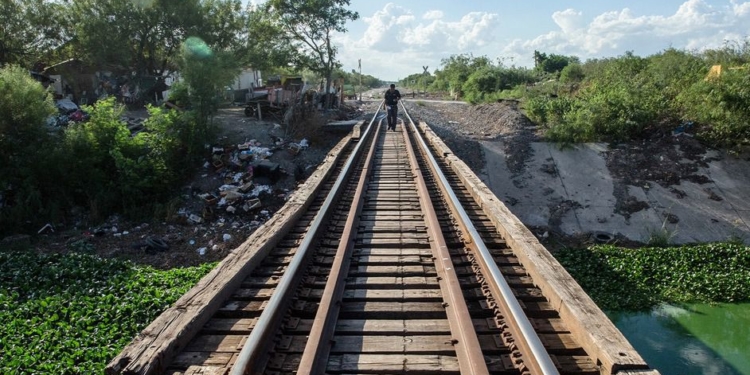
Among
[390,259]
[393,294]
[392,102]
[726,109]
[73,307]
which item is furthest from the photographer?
[392,102]

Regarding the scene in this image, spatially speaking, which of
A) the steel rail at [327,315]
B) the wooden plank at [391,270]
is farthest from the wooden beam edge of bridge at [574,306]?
the steel rail at [327,315]

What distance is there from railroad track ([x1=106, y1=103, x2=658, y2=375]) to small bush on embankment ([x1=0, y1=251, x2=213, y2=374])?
1.63 meters

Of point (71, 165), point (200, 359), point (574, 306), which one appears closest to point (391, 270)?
point (574, 306)

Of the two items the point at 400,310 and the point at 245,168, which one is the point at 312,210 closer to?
the point at 400,310

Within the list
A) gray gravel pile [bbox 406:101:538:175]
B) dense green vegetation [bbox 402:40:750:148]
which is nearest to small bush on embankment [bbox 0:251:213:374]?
gray gravel pile [bbox 406:101:538:175]

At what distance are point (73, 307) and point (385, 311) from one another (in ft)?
13.6

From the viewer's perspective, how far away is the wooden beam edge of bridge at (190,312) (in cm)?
290

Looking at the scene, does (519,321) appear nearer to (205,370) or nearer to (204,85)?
(205,370)

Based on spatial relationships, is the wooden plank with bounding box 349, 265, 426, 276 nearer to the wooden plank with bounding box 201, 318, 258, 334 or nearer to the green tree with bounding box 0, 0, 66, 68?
the wooden plank with bounding box 201, 318, 258, 334

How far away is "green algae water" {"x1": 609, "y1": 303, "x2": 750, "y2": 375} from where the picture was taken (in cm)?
571

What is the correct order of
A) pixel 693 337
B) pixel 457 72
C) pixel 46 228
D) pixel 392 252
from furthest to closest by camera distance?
pixel 457 72 < pixel 46 228 < pixel 693 337 < pixel 392 252

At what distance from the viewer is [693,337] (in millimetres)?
6414

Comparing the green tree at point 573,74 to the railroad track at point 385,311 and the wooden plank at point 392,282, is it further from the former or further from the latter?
the wooden plank at point 392,282

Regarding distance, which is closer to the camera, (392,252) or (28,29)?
(392,252)
